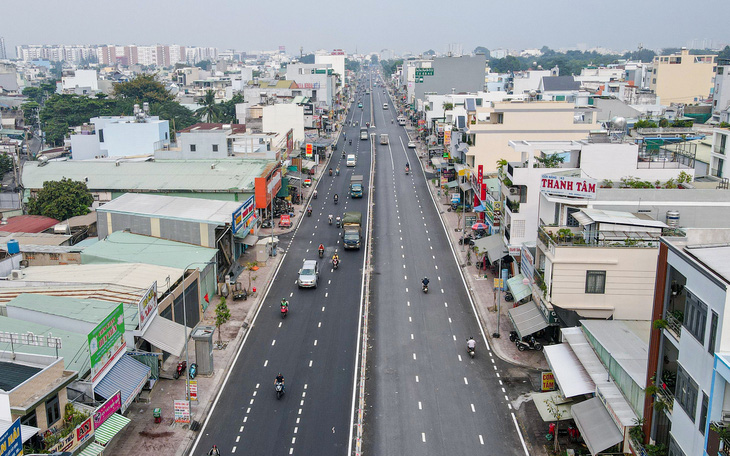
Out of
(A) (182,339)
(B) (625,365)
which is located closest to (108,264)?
(A) (182,339)

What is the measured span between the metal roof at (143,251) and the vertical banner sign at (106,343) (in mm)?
14204

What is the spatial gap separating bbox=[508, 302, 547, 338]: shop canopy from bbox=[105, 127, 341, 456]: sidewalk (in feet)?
59.5

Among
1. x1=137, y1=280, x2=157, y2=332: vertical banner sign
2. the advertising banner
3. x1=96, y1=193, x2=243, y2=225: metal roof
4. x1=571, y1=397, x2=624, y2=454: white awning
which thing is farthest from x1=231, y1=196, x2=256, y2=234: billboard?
x1=571, y1=397, x2=624, y2=454: white awning

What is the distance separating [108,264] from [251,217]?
18264 millimetres

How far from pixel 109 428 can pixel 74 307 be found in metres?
8.99

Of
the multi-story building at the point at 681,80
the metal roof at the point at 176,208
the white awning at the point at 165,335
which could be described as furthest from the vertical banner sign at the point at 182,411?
the multi-story building at the point at 681,80

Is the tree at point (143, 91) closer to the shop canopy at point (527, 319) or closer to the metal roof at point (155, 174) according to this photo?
the metal roof at point (155, 174)

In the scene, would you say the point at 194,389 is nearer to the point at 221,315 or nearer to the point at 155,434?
the point at 155,434

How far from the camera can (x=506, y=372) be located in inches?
1613

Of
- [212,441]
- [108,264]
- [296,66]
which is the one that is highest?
[296,66]

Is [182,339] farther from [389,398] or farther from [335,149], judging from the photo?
[335,149]

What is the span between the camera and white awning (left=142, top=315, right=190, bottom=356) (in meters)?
38.6

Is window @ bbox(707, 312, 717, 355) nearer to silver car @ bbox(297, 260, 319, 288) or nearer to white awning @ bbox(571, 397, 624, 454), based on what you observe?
white awning @ bbox(571, 397, 624, 454)

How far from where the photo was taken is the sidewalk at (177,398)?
32.9 meters
